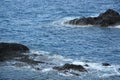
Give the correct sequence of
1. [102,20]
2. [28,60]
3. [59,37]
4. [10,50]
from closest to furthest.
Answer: [28,60], [10,50], [59,37], [102,20]

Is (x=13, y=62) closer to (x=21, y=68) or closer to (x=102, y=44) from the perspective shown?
(x=21, y=68)

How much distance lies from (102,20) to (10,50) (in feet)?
95.5

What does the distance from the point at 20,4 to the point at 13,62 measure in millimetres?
60501

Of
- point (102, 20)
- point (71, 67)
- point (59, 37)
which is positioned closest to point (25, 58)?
point (71, 67)

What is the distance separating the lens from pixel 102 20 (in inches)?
3962

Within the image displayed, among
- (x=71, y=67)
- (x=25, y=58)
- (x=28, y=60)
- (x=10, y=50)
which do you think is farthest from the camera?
(x=10, y=50)

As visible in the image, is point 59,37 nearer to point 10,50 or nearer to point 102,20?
point 102,20

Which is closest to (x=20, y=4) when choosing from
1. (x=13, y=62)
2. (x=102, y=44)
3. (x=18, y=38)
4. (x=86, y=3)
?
(x=86, y=3)

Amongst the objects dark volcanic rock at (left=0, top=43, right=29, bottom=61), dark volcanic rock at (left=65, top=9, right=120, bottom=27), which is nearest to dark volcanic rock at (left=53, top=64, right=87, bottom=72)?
dark volcanic rock at (left=0, top=43, right=29, bottom=61)

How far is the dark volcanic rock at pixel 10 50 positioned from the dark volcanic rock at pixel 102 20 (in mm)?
24553

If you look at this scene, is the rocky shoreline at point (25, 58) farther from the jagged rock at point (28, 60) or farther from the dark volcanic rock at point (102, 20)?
the dark volcanic rock at point (102, 20)

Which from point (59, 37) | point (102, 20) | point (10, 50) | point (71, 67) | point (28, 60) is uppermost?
point (10, 50)

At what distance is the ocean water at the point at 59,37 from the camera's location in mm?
69688

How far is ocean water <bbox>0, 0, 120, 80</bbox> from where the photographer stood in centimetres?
6969
